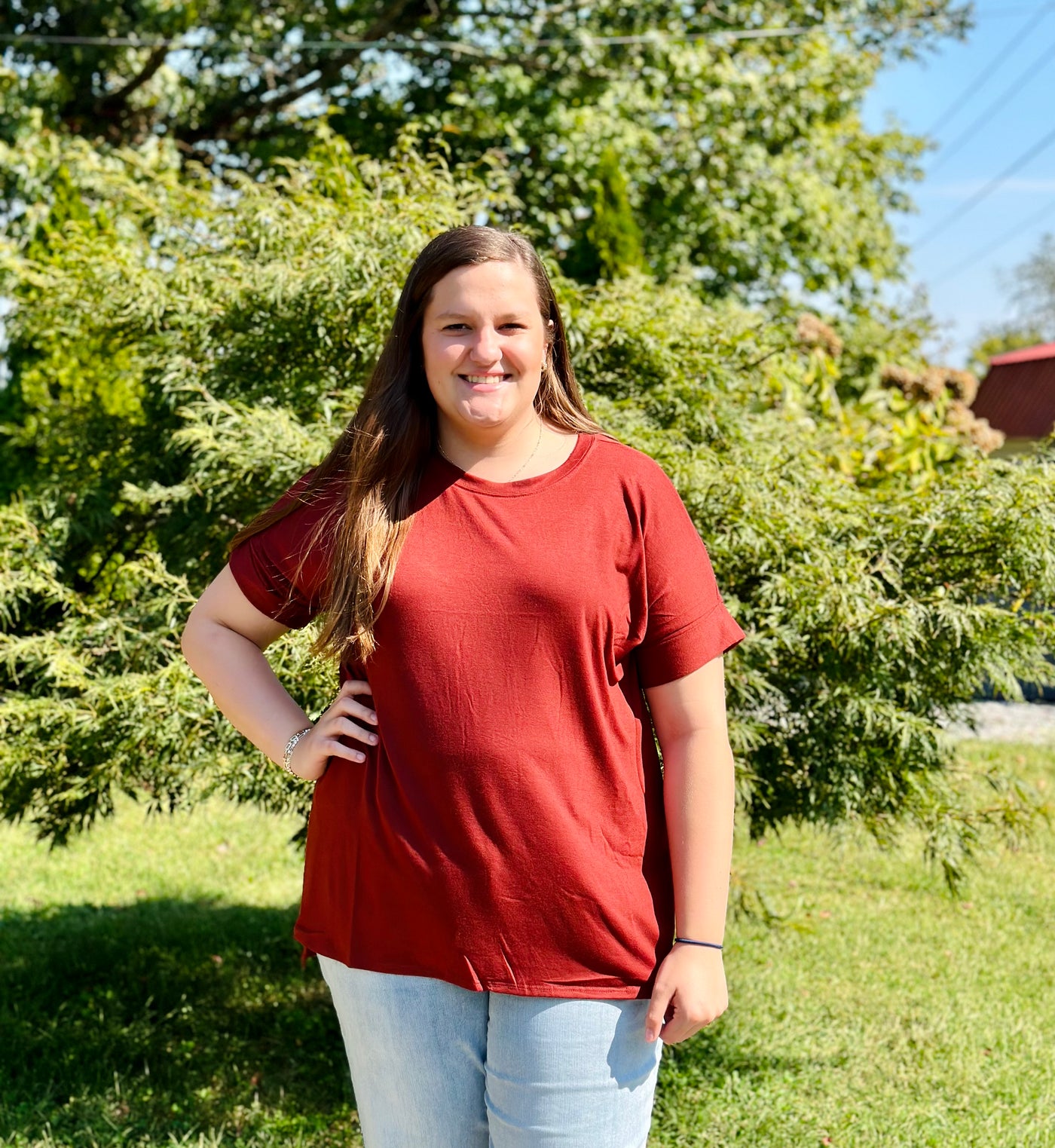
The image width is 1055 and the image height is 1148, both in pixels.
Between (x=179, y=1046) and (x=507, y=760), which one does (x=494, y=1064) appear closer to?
(x=507, y=760)

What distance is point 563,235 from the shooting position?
10094 mm

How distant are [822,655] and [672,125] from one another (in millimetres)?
8851

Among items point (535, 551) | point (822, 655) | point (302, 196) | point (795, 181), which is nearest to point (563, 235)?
point (795, 181)

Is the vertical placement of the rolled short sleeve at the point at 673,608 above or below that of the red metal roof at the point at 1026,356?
below

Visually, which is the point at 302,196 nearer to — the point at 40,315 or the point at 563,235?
the point at 40,315

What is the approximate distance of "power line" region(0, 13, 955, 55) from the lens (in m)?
9.91

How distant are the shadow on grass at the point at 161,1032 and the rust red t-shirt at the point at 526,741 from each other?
2.09 metres

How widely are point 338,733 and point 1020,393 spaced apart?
1374 cm

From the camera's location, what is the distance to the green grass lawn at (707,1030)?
338 centimetres

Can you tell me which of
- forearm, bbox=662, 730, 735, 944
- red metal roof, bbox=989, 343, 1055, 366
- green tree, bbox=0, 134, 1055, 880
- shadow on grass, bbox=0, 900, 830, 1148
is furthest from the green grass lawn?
red metal roof, bbox=989, 343, 1055, 366

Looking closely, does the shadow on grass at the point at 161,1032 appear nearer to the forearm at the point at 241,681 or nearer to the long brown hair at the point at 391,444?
the forearm at the point at 241,681

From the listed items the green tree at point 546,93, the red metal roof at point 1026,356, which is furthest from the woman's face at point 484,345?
the red metal roof at point 1026,356

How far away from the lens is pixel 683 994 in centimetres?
155

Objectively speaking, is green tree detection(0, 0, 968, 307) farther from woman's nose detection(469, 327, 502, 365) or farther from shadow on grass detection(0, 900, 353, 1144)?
woman's nose detection(469, 327, 502, 365)
